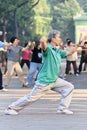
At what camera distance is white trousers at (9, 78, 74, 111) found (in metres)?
12.0

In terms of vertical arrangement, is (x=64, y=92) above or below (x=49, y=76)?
below

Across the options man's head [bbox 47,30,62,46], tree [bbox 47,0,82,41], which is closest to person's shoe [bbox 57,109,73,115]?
man's head [bbox 47,30,62,46]

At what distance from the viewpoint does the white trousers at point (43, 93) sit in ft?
39.3

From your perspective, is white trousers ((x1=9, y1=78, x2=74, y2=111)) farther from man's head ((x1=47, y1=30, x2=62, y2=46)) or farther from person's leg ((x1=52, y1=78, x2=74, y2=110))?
man's head ((x1=47, y1=30, x2=62, y2=46))

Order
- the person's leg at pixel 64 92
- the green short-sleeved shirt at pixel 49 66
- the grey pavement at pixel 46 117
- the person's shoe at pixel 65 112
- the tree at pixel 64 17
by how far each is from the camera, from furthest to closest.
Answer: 1. the tree at pixel 64 17
2. the person's shoe at pixel 65 112
3. the person's leg at pixel 64 92
4. the green short-sleeved shirt at pixel 49 66
5. the grey pavement at pixel 46 117

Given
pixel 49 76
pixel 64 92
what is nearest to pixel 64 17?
pixel 64 92

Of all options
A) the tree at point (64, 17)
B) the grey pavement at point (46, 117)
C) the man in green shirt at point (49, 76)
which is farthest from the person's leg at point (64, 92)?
the tree at point (64, 17)

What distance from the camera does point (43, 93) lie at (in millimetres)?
12102

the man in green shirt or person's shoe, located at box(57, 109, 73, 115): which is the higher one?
the man in green shirt

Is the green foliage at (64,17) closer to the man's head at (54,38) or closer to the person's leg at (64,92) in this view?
the person's leg at (64,92)


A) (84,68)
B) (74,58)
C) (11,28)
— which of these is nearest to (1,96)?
(74,58)

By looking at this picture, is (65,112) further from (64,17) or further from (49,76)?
(64,17)

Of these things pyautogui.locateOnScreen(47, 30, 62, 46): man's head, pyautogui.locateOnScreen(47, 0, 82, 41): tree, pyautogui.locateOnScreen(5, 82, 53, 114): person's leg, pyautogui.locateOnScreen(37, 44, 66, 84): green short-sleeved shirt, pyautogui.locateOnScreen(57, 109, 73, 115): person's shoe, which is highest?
pyautogui.locateOnScreen(47, 30, 62, 46): man's head

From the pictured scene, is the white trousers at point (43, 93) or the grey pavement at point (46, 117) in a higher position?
the white trousers at point (43, 93)
